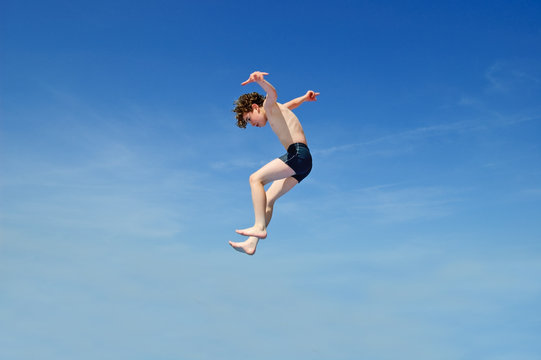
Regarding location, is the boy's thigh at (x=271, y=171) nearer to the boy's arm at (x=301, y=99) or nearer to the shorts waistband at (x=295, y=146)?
the shorts waistband at (x=295, y=146)

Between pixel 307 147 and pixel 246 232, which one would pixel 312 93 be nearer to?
pixel 307 147

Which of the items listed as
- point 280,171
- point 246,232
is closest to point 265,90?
point 280,171

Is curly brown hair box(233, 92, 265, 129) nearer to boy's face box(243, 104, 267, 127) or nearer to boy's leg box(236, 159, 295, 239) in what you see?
boy's face box(243, 104, 267, 127)

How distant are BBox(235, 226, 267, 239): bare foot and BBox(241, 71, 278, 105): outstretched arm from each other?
2.01 meters

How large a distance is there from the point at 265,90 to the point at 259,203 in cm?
178

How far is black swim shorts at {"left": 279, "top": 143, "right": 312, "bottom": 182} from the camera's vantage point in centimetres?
920

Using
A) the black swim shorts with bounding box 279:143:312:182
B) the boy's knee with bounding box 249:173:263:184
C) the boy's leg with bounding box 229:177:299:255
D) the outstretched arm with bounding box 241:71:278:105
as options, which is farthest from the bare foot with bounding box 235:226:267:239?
the outstretched arm with bounding box 241:71:278:105

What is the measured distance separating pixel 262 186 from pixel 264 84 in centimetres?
165

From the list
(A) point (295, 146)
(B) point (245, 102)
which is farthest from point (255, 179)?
(B) point (245, 102)

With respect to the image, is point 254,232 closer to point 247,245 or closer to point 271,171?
point 247,245

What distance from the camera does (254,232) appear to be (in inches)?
353

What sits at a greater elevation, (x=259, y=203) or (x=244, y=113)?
(x=244, y=113)

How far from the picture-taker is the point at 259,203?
29.8ft

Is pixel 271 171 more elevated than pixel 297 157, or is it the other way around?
pixel 297 157
